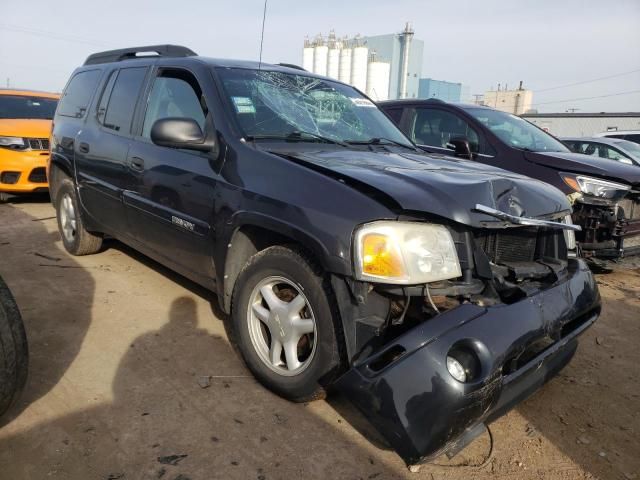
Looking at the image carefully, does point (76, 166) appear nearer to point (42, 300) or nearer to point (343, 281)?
point (42, 300)

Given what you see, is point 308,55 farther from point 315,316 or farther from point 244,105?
point 315,316

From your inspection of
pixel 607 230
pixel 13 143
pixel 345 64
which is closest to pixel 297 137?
pixel 607 230

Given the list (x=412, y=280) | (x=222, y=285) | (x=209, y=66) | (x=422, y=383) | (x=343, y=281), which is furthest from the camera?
(x=209, y=66)

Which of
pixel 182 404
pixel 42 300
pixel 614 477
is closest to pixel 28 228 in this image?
pixel 42 300

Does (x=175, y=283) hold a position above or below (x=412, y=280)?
below

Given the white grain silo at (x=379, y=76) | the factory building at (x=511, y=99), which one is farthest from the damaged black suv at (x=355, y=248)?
the factory building at (x=511, y=99)

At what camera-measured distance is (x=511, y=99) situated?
50.4 meters

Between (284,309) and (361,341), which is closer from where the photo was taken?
(361,341)

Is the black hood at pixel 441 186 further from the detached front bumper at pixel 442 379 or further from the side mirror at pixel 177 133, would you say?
the side mirror at pixel 177 133

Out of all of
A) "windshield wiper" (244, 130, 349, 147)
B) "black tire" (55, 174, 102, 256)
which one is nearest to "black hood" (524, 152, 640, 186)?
"windshield wiper" (244, 130, 349, 147)

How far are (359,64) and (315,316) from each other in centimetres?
3655

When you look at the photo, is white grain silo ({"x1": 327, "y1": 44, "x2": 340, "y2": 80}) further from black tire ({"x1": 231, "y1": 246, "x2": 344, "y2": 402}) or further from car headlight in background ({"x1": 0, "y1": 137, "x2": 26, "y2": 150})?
black tire ({"x1": 231, "y1": 246, "x2": 344, "y2": 402})

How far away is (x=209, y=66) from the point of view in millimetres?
3180

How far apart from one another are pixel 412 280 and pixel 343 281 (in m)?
0.30
